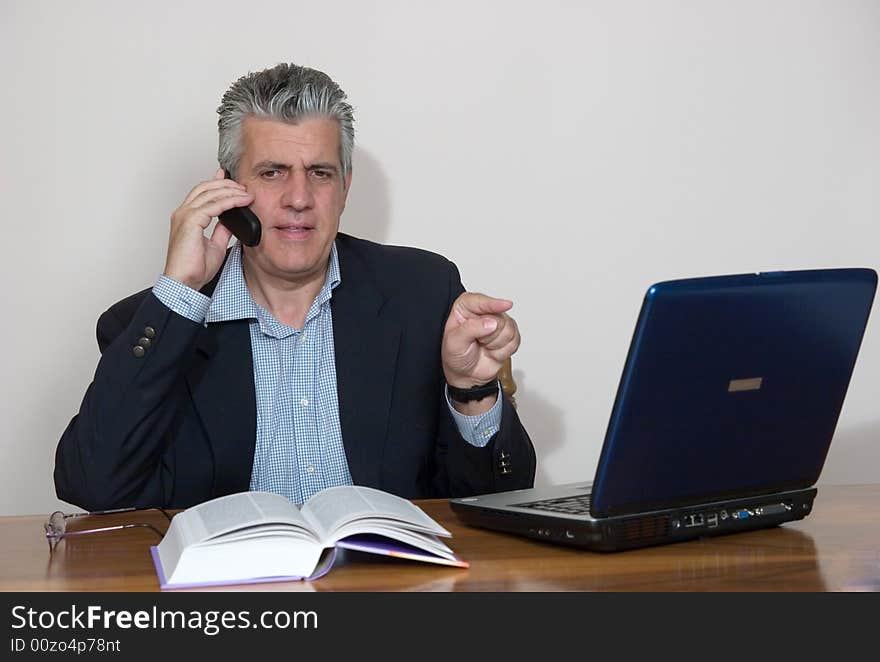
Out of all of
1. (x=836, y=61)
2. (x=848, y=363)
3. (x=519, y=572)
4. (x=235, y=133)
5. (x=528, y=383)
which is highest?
(x=836, y=61)

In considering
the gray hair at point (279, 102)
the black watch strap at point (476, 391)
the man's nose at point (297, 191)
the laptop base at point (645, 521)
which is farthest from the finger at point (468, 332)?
the gray hair at point (279, 102)

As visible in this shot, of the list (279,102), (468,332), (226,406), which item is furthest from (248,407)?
(279,102)

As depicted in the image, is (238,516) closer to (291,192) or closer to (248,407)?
(248,407)

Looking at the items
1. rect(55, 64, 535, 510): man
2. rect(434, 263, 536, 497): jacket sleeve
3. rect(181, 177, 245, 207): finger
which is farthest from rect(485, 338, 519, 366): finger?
rect(181, 177, 245, 207): finger

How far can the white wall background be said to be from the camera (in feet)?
8.91

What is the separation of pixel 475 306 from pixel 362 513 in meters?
0.55

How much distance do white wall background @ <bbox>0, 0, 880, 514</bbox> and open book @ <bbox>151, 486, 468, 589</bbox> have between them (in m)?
1.58

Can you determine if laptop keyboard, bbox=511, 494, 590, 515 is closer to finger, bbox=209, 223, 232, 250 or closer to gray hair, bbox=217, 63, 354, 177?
finger, bbox=209, 223, 232, 250

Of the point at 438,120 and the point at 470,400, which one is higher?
the point at 438,120

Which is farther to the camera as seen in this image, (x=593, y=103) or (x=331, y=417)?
(x=593, y=103)

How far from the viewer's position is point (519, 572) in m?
1.25
